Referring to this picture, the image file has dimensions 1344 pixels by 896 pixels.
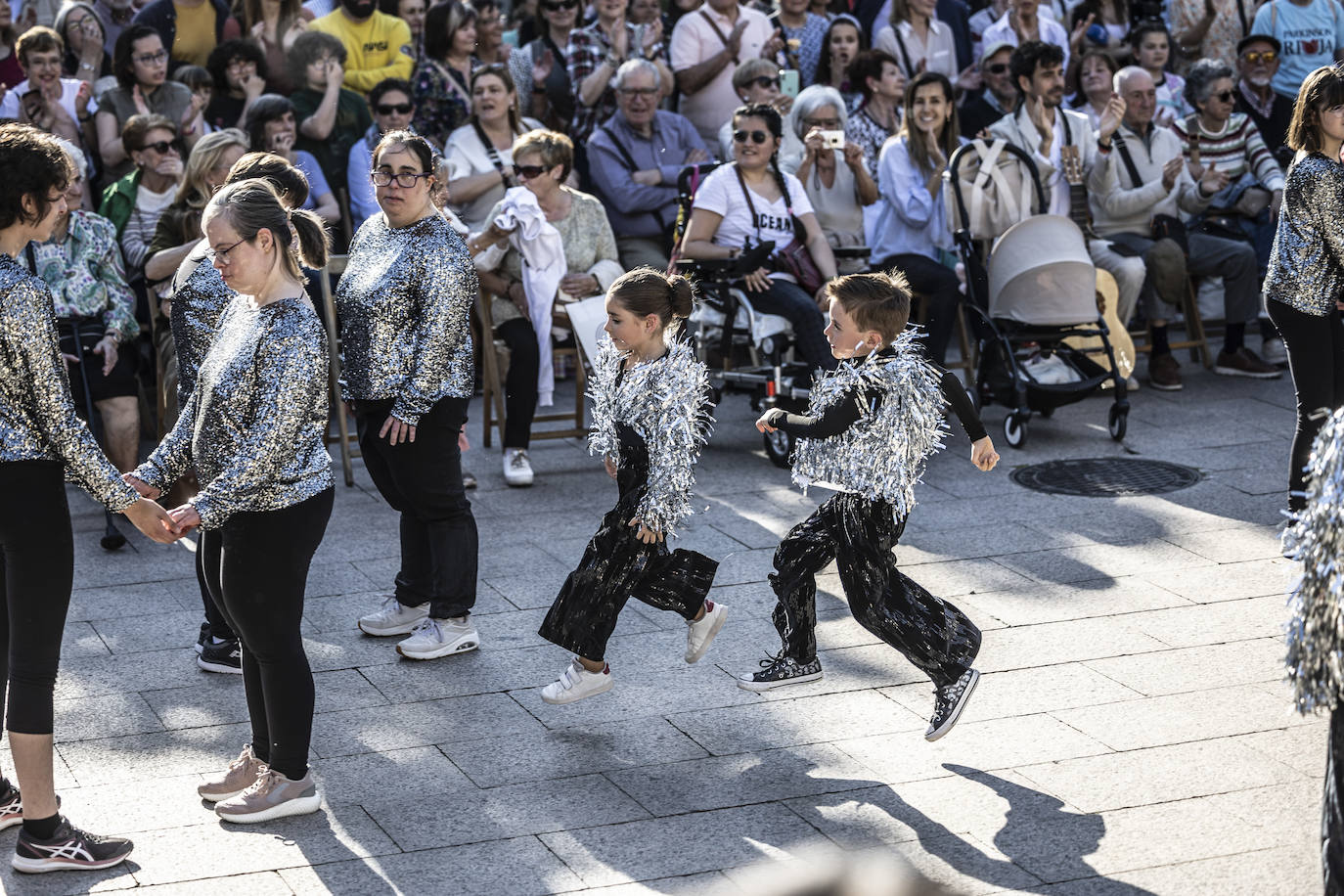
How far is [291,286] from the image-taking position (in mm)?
4574

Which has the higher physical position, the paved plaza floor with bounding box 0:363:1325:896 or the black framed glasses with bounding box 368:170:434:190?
the black framed glasses with bounding box 368:170:434:190

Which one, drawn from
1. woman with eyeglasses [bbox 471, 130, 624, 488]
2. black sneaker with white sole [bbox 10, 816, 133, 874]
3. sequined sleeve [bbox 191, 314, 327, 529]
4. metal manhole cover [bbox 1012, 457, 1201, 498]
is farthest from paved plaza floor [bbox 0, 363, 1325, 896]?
sequined sleeve [bbox 191, 314, 327, 529]

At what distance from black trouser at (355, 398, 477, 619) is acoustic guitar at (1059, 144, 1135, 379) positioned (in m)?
4.41

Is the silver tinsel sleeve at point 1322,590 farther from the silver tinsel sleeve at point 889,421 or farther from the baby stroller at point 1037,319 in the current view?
the baby stroller at point 1037,319

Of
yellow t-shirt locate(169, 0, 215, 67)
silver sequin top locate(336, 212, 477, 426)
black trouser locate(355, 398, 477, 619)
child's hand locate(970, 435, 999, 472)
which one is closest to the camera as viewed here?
child's hand locate(970, 435, 999, 472)

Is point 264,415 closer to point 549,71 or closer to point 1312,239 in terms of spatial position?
point 1312,239

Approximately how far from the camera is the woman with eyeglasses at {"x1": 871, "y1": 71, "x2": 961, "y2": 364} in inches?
377

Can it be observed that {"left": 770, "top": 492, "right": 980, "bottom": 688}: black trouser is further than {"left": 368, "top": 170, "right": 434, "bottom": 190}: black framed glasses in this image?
No

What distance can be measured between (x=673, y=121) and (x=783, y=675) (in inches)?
229

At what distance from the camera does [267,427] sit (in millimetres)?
4406

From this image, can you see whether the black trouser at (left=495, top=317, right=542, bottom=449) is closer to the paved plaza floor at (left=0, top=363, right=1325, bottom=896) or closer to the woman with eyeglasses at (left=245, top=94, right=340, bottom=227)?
the paved plaza floor at (left=0, top=363, right=1325, bottom=896)

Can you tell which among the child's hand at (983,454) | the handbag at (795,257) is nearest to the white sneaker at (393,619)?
the child's hand at (983,454)

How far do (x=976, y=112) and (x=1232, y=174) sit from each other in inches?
70.1

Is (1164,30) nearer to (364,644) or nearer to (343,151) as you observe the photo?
(343,151)
